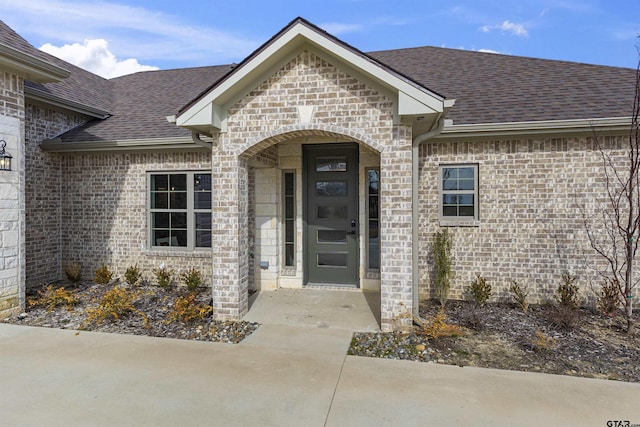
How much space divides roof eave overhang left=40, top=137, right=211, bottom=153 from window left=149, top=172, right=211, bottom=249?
0.64m

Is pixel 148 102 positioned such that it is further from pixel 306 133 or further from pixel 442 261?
pixel 442 261

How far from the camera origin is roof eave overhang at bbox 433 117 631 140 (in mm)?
6270

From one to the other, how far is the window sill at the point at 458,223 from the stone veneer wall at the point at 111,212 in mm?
5307

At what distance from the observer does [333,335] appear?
5.25 metres

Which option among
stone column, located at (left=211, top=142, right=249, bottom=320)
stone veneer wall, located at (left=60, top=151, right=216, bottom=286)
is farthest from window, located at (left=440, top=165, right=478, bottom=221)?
stone veneer wall, located at (left=60, top=151, right=216, bottom=286)

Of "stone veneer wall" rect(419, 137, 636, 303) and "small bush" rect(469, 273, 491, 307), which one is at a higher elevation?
"stone veneer wall" rect(419, 137, 636, 303)

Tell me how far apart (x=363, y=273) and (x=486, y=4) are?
6.84 metres

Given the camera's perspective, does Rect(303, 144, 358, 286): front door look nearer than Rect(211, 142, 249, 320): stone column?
No

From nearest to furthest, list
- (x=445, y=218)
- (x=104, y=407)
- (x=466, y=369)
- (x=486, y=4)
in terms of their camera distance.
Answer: (x=104, y=407)
(x=466, y=369)
(x=445, y=218)
(x=486, y=4)

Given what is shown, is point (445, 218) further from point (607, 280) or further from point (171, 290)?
point (171, 290)

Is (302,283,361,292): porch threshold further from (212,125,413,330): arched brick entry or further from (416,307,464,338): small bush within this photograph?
(416,307,464,338): small bush

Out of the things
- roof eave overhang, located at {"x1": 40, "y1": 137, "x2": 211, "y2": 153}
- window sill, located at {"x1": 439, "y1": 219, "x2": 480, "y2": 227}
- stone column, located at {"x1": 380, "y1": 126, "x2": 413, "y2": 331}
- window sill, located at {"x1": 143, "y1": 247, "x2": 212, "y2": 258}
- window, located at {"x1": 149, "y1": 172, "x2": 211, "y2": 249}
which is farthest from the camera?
window, located at {"x1": 149, "y1": 172, "x2": 211, "y2": 249}

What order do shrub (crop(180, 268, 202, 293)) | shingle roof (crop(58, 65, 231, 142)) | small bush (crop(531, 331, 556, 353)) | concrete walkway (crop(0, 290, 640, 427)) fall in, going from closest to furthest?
concrete walkway (crop(0, 290, 640, 427)), small bush (crop(531, 331, 556, 353)), shrub (crop(180, 268, 202, 293)), shingle roof (crop(58, 65, 231, 142))

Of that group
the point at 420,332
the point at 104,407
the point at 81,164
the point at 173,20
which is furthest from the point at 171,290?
the point at 173,20
